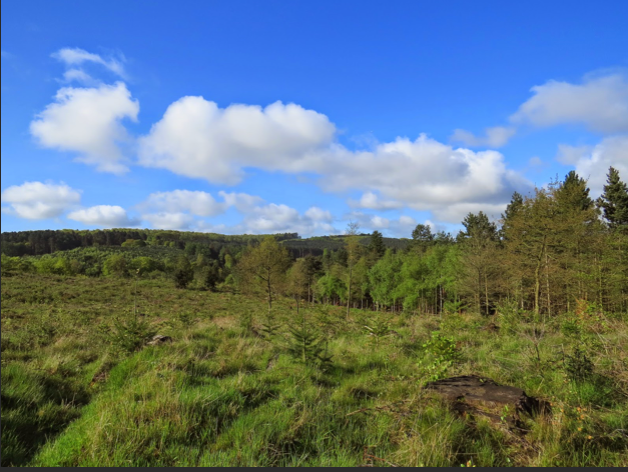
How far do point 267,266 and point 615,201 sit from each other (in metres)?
36.2

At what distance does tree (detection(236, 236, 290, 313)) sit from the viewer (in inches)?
1213

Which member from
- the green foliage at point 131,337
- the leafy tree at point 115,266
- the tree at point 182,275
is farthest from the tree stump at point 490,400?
the leafy tree at point 115,266

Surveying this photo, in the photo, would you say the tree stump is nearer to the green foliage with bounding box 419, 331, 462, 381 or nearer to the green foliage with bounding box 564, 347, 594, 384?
the green foliage with bounding box 419, 331, 462, 381

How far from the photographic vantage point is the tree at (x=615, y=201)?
102ft

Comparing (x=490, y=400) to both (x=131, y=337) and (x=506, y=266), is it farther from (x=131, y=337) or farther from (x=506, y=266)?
(x=506, y=266)

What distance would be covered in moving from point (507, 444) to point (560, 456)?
1.64 feet

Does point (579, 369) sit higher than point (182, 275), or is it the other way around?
point (579, 369)

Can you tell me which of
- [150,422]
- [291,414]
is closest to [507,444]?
[291,414]

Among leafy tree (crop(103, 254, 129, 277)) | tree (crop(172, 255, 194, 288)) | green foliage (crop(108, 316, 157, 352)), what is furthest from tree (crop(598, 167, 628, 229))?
leafy tree (crop(103, 254, 129, 277))

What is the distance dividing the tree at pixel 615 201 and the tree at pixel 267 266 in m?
32.3

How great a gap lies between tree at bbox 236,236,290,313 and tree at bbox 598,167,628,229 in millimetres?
32288

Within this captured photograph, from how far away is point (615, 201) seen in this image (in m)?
32.5

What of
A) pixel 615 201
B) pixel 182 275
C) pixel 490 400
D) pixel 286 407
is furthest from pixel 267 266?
pixel 615 201

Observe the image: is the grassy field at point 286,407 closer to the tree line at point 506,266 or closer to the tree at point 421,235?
the tree line at point 506,266
